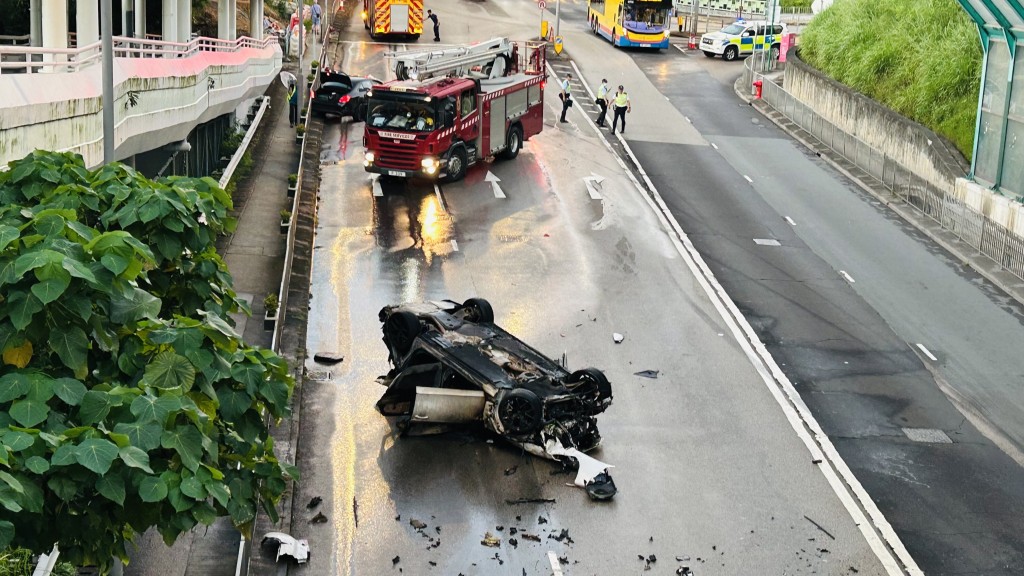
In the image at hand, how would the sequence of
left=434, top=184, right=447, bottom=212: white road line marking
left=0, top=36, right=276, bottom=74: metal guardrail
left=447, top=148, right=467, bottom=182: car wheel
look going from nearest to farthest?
left=0, top=36, right=276, bottom=74: metal guardrail → left=434, top=184, right=447, bottom=212: white road line marking → left=447, top=148, right=467, bottom=182: car wheel

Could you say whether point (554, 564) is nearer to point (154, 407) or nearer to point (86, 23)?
point (154, 407)

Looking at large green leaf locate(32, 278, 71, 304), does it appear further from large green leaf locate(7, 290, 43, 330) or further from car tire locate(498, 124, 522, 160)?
car tire locate(498, 124, 522, 160)

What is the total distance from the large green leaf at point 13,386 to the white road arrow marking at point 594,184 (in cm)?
2566

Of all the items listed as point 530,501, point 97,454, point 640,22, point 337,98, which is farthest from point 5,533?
point 640,22

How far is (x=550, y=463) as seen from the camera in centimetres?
1841

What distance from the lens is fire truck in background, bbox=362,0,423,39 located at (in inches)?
2259

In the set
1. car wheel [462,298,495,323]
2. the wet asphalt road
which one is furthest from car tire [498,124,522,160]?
car wheel [462,298,495,323]

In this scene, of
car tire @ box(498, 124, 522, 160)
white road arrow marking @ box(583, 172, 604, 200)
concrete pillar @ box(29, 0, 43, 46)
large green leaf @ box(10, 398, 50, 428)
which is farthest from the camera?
car tire @ box(498, 124, 522, 160)

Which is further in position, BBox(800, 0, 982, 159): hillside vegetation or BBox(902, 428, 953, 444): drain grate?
BBox(800, 0, 982, 159): hillside vegetation

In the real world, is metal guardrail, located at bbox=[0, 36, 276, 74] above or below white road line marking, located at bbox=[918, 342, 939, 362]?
above

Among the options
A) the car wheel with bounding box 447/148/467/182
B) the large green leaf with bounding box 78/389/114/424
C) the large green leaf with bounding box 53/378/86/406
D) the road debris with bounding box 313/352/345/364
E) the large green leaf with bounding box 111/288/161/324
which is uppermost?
the large green leaf with bounding box 111/288/161/324

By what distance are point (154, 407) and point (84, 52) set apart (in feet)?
46.6

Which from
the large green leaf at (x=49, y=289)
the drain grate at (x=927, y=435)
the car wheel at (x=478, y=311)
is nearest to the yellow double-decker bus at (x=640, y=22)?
the car wheel at (x=478, y=311)

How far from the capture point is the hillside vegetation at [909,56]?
36.3 metres
